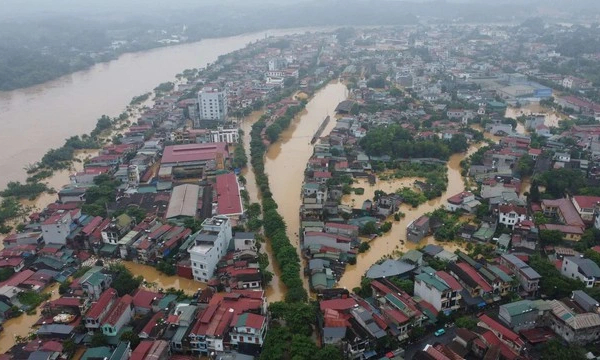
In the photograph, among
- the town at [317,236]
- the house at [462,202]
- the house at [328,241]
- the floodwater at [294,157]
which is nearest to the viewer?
the town at [317,236]

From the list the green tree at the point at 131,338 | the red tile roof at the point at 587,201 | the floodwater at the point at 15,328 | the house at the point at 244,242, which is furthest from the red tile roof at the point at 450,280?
the floodwater at the point at 15,328

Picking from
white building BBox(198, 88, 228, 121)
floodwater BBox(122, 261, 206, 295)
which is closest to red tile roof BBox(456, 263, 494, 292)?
floodwater BBox(122, 261, 206, 295)

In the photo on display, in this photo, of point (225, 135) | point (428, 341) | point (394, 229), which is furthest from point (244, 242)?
point (225, 135)

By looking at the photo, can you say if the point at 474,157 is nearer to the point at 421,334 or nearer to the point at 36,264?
the point at 421,334

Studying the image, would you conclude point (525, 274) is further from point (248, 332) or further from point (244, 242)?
point (244, 242)

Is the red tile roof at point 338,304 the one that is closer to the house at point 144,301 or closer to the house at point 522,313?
the house at point 522,313

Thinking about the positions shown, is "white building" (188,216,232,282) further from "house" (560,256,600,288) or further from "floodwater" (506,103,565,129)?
"floodwater" (506,103,565,129)
